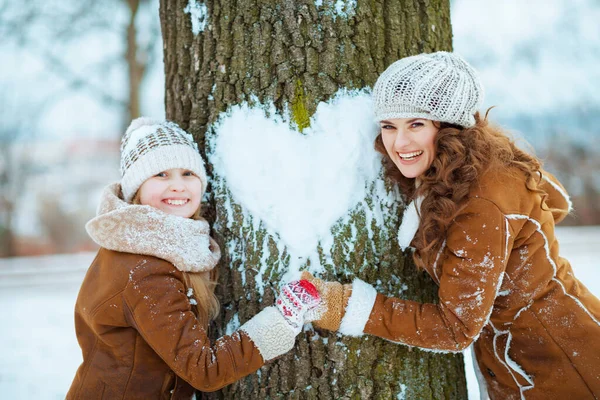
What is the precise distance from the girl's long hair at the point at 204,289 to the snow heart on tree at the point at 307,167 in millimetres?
330

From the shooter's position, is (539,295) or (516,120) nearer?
(539,295)

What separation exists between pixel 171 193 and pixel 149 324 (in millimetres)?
563

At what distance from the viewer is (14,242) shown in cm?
1269

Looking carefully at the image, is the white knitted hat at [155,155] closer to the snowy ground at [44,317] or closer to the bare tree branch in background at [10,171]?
the snowy ground at [44,317]

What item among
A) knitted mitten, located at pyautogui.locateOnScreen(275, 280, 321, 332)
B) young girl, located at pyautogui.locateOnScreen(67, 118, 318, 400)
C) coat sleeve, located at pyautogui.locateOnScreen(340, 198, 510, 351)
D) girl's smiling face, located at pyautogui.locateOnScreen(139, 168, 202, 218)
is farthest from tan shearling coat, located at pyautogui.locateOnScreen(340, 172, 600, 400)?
girl's smiling face, located at pyautogui.locateOnScreen(139, 168, 202, 218)

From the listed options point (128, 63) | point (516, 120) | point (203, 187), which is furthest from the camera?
point (516, 120)

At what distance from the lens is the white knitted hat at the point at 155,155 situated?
2186mm

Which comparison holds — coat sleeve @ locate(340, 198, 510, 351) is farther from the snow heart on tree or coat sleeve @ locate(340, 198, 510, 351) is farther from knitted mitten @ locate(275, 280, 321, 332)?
the snow heart on tree

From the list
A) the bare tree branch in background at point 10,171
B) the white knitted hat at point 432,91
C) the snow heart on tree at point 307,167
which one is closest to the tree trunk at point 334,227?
the snow heart on tree at point 307,167

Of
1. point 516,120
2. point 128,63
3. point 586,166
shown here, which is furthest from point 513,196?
point 516,120

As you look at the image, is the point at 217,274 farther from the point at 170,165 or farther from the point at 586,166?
the point at 586,166

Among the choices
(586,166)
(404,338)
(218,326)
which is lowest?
(586,166)

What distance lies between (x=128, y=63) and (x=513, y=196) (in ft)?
31.3

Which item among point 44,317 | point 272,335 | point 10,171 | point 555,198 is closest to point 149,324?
point 272,335
